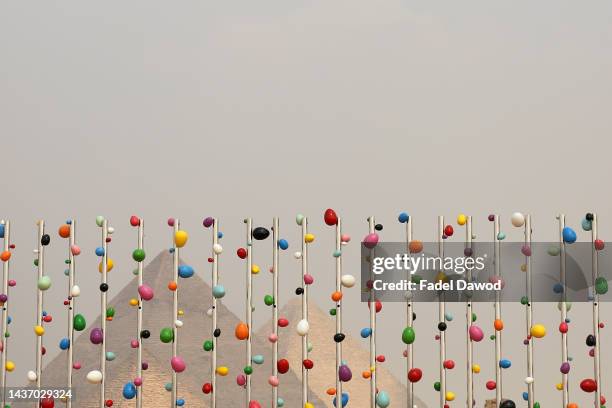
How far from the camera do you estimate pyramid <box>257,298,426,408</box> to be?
18.9 meters

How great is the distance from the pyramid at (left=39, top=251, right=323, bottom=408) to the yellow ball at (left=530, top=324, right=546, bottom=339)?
22.4 feet

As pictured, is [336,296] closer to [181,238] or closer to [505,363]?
[181,238]

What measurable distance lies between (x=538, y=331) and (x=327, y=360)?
1146cm

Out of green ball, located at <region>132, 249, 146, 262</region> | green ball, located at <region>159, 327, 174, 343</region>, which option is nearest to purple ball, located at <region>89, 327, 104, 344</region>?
green ball, located at <region>159, 327, 174, 343</region>

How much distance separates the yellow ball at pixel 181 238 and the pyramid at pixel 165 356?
5987mm

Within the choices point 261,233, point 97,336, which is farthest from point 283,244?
point 97,336

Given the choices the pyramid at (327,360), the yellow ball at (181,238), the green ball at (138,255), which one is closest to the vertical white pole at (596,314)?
the yellow ball at (181,238)

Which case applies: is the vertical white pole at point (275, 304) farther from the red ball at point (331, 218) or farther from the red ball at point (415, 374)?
the red ball at point (415, 374)

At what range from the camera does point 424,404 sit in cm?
1959

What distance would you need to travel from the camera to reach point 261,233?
28.5 ft

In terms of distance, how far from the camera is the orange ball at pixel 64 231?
8.93 metres

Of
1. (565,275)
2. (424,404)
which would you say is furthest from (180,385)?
(565,275)

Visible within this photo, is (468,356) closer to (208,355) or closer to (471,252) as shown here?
(471,252)

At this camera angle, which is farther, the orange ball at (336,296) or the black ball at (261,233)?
the black ball at (261,233)
